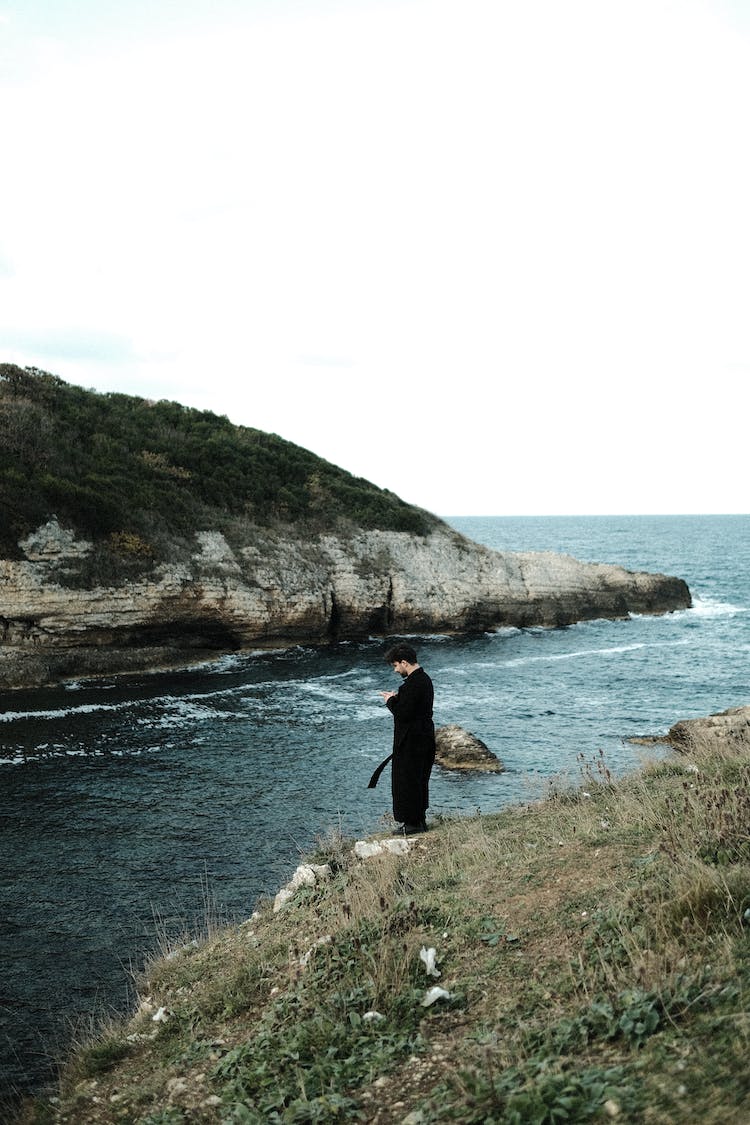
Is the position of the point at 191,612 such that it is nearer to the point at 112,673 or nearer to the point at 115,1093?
the point at 112,673

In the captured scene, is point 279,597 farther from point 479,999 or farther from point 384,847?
point 479,999

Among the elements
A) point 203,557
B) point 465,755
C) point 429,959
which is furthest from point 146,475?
point 429,959

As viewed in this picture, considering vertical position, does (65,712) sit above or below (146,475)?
below

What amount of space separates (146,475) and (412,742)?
29.7 m

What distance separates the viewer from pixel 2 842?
13.5m

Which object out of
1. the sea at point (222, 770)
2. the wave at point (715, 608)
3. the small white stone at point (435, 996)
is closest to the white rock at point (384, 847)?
the sea at point (222, 770)

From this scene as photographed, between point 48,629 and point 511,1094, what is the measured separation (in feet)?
86.1

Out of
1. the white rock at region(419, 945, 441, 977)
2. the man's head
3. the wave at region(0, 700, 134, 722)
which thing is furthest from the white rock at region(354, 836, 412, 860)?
the wave at region(0, 700, 134, 722)

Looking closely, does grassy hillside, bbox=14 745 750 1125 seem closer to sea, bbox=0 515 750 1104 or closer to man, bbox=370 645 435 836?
man, bbox=370 645 435 836

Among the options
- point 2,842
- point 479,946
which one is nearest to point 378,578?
point 2,842

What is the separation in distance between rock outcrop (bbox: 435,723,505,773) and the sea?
0.51 m

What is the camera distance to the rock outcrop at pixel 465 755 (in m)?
18.0

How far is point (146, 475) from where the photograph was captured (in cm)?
3628

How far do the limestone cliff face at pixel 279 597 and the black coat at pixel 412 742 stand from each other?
63.8 feet
